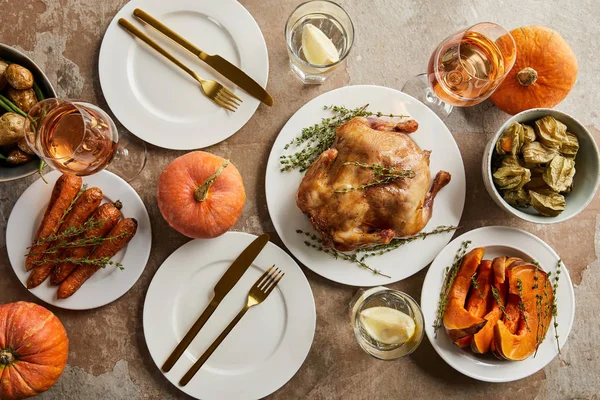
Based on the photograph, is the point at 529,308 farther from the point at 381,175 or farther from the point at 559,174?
the point at 381,175

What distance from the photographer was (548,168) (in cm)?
196

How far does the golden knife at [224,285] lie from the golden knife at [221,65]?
0.55 m

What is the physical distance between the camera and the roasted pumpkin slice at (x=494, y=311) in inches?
78.0

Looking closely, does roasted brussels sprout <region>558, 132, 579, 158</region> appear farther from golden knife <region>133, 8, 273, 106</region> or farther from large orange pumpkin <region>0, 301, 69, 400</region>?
large orange pumpkin <region>0, 301, 69, 400</region>

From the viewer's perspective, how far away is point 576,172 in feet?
6.66

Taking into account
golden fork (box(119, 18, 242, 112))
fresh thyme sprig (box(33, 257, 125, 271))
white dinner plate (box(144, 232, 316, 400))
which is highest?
golden fork (box(119, 18, 242, 112))

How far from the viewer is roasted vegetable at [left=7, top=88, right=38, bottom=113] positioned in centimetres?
189

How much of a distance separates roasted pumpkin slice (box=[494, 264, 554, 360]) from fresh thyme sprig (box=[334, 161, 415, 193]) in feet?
2.02

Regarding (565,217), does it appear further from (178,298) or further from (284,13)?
(178,298)

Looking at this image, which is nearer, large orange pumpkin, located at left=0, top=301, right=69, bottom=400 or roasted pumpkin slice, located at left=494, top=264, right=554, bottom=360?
large orange pumpkin, located at left=0, top=301, right=69, bottom=400

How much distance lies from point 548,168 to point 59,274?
184cm

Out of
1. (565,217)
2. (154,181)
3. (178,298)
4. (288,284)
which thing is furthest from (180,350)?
(565,217)

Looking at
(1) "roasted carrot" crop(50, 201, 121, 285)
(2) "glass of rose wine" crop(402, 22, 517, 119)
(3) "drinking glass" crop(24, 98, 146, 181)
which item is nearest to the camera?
(3) "drinking glass" crop(24, 98, 146, 181)

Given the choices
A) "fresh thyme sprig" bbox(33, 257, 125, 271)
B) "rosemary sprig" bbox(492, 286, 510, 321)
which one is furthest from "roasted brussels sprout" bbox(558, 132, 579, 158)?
"fresh thyme sprig" bbox(33, 257, 125, 271)
